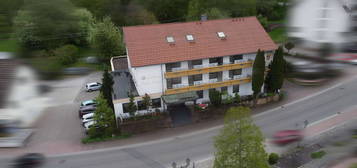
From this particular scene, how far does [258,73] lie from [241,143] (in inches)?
202

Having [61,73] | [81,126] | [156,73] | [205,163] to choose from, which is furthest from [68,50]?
[81,126]

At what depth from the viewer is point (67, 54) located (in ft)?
9.47

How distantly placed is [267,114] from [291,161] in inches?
123

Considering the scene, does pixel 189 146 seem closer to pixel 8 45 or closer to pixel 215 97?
pixel 215 97

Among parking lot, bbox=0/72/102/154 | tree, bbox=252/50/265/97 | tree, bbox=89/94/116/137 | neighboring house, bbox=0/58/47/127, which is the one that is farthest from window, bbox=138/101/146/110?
neighboring house, bbox=0/58/47/127

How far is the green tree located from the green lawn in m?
0.07

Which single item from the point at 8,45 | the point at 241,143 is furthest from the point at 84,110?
the point at 8,45

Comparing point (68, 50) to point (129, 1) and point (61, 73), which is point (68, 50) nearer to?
point (61, 73)

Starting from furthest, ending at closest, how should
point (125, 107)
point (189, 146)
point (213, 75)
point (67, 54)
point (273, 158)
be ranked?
point (213, 75) → point (125, 107) → point (189, 146) → point (273, 158) → point (67, 54)

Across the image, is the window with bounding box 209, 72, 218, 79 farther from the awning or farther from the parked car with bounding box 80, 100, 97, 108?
the parked car with bounding box 80, 100, 97, 108

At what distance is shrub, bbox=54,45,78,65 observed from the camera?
278cm

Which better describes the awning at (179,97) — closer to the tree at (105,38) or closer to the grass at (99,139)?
the grass at (99,139)

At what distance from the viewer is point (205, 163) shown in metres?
8.72

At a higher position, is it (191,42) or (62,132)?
(191,42)
